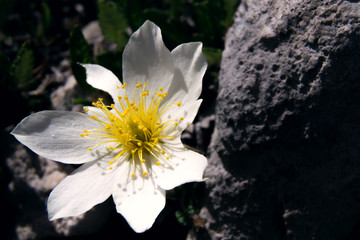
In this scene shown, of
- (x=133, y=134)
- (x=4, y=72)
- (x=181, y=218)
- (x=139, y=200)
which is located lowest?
(x=181, y=218)

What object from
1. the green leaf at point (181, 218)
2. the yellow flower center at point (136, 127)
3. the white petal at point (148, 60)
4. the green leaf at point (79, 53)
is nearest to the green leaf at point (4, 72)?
the green leaf at point (79, 53)

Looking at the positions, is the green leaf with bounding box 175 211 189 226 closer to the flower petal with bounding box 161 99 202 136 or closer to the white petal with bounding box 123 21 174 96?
the flower petal with bounding box 161 99 202 136

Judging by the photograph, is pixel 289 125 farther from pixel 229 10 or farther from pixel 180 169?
pixel 229 10

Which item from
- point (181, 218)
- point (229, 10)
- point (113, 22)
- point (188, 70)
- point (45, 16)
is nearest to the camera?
point (188, 70)

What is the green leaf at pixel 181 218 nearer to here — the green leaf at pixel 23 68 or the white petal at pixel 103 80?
the white petal at pixel 103 80

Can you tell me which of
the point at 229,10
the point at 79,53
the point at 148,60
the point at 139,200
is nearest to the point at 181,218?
the point at 139,200

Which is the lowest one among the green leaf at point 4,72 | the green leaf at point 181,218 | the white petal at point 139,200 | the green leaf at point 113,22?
the green leaf at point 181,218

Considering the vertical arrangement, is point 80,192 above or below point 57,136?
below
